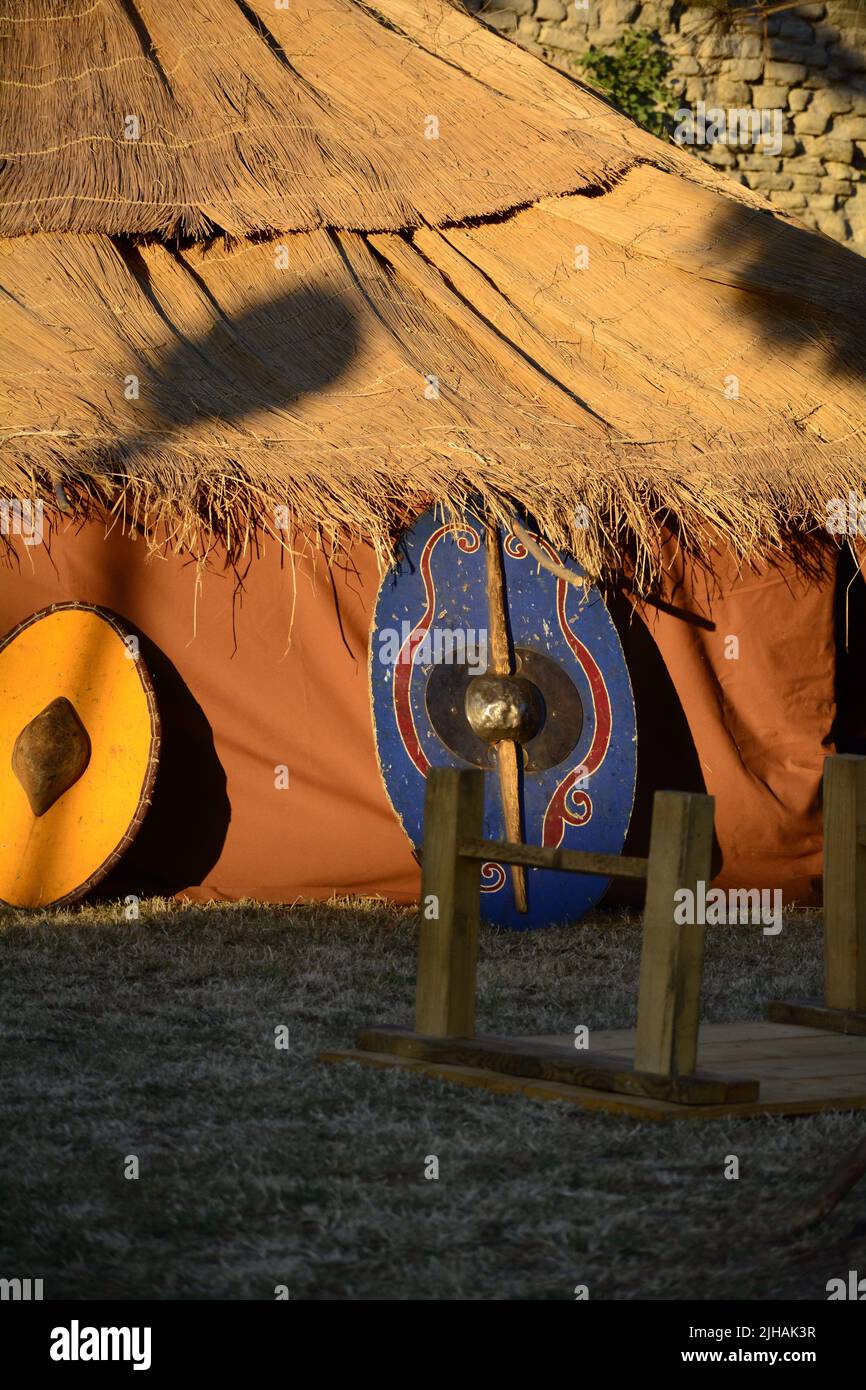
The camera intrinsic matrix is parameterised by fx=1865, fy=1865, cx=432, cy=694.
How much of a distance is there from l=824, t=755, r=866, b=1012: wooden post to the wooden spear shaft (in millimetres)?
1796

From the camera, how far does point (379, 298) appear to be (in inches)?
273

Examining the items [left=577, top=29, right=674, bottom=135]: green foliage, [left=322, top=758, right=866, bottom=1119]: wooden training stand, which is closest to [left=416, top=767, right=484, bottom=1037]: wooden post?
[left=322, top=758, right=866, bottom=1119]: wooden training stand

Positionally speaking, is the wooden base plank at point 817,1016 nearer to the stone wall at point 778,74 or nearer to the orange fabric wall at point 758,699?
the orange fabric wall at point 758,699

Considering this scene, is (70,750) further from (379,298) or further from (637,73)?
(637,73)

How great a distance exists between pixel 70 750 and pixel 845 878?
112 inches

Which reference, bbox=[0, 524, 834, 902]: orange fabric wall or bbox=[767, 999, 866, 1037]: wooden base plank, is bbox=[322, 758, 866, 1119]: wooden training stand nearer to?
bbox=[767, 999, 866, 1037]: wooden base plank

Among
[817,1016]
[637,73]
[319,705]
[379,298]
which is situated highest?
[637,73]

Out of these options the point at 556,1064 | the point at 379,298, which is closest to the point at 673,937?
the point at 556,1064

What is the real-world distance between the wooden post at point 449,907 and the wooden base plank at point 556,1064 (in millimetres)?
64

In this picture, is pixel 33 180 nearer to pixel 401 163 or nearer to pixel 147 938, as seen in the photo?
pixel 401 163

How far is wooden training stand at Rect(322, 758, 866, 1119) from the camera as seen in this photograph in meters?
3.62

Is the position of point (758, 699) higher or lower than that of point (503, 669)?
lower

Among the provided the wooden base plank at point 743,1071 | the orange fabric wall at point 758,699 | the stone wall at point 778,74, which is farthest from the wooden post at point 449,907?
the stone wall at point 778,74
